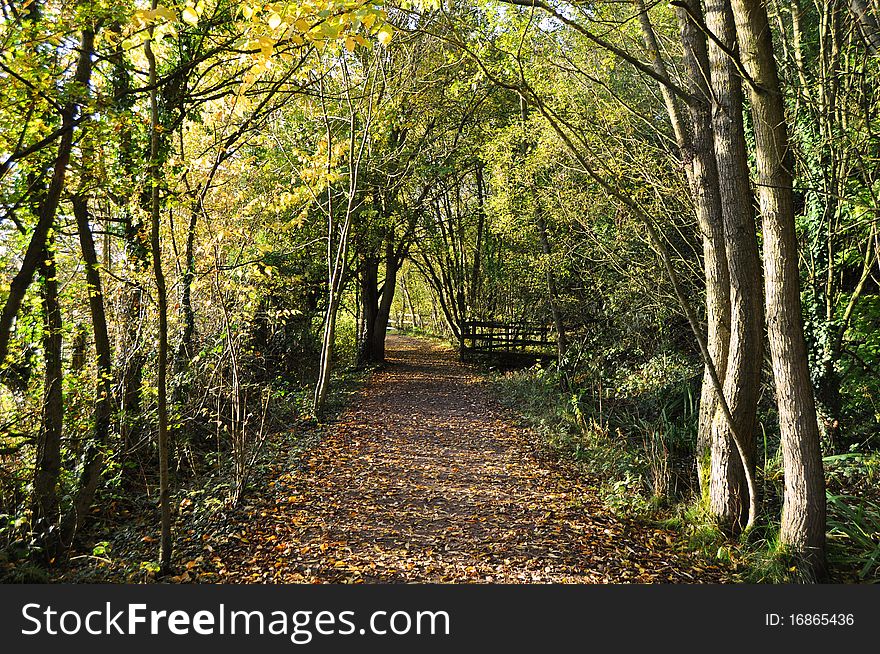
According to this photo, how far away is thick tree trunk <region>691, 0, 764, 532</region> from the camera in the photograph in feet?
14.1

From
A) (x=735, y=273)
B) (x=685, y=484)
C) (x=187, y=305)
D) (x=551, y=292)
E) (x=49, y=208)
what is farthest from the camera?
(x=551, y=292)

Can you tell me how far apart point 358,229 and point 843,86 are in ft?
29.0

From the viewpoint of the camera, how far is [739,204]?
4.33m

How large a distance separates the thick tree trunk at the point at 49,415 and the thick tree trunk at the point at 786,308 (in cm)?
554

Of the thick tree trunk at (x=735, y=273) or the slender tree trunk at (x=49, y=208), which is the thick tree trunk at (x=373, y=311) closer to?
the slender tree trunk at (x=49, y=208)

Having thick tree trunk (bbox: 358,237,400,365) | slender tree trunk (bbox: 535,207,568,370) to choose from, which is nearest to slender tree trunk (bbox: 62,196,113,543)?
slender tree trunk (bbox: 535,207,568,370)

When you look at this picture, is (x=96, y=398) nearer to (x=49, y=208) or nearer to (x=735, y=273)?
(x=49, y=208)

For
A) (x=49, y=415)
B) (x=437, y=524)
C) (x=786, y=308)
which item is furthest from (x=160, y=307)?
(x=786, y=308)

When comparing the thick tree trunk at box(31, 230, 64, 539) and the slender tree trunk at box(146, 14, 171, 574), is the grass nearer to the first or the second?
the slender tree trunk at box(146, 14, 171, 574)

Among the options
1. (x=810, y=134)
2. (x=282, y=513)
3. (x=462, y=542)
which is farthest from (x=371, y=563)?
(x=810, y=134)

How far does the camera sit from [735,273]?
14.5ft

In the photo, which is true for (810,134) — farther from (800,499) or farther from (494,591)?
(494,591)

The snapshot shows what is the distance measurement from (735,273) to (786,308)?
0.69 metres

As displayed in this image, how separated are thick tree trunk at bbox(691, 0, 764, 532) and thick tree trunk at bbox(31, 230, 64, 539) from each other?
5.55 meters
